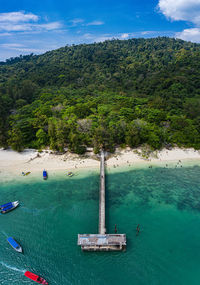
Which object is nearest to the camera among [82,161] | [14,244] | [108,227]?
[14,244]

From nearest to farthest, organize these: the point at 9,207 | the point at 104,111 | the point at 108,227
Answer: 1. the point at 108,227
2. the point at 9,207
3. the point at 104,111

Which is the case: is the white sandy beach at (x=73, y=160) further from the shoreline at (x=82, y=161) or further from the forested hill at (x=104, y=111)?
the forested hill at (x=104, y=111)

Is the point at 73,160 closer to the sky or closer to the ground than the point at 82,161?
closer to the sky

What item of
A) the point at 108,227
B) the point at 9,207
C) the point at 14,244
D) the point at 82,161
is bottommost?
the point at 14,244

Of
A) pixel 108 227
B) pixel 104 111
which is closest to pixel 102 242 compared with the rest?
pixel 108 227

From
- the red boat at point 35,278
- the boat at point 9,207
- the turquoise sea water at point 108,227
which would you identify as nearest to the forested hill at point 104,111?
the turquoise sea water at point 108,227

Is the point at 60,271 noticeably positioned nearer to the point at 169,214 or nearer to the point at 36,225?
the point at 36,225

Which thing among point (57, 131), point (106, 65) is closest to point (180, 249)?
point (57, 131)

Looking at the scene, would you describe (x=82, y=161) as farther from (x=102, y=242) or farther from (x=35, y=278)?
(x=35, y=278)
